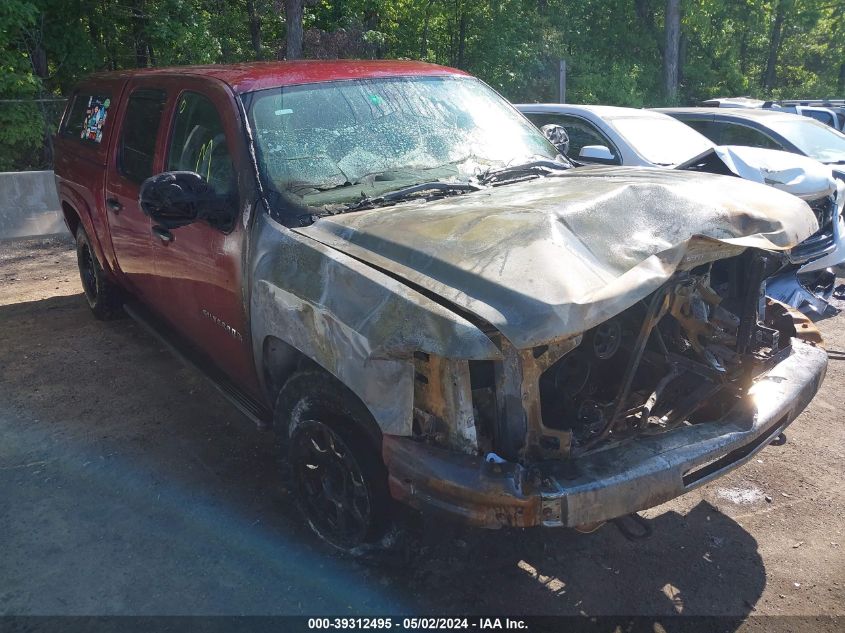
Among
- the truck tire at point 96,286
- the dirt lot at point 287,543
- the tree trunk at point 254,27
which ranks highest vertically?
the tree trunk at point 254,27

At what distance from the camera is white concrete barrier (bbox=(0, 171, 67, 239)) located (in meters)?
9.93

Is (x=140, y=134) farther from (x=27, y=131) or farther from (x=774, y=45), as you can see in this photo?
(x=774, y=45)

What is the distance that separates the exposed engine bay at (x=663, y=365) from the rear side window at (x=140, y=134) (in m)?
2.74

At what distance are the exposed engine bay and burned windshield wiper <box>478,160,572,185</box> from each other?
3.32 ft

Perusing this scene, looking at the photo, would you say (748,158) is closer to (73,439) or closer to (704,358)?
(704,358)

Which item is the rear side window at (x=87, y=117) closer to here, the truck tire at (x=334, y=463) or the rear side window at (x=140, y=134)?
the rear side window at (x=140, y=134)

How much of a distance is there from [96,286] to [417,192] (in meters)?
3.75

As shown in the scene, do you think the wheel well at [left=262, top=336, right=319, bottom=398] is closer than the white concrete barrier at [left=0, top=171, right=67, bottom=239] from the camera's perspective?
Yes

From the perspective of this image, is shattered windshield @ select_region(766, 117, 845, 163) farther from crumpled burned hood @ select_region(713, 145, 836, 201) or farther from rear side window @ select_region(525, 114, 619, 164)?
rear side window @ select_region(525, 114, 619, 164)

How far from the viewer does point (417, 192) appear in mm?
3580

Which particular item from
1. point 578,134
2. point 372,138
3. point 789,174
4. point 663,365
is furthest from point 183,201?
point 578,134

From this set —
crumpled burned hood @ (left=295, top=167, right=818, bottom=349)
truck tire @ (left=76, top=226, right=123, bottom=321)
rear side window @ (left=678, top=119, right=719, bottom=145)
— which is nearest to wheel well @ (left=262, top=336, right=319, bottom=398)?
crumpled burned hood @ (left=295, top=167, right=818, bottom=349)

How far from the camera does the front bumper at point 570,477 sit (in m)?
2.49

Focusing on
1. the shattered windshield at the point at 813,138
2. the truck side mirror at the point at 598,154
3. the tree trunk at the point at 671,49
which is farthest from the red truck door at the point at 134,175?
the tree trunk at the point at 671,49
